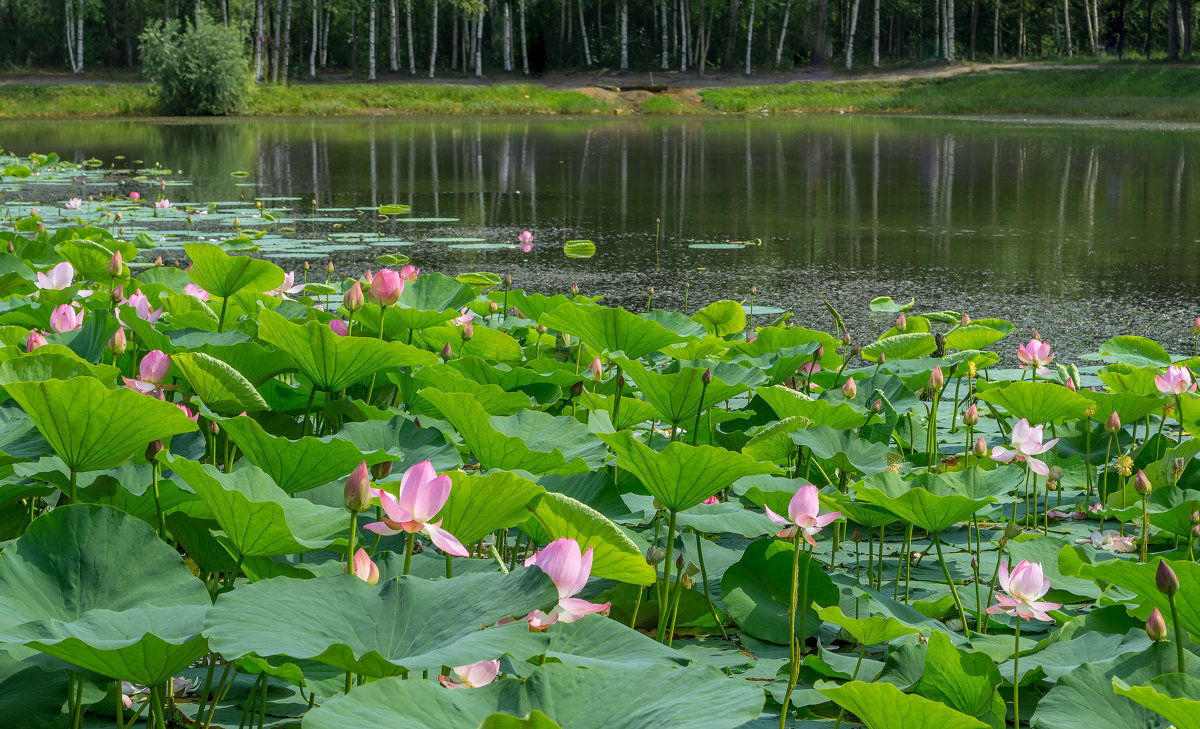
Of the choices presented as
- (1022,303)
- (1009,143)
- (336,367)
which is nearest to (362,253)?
(1022,303)

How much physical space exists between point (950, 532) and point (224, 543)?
5.41ft

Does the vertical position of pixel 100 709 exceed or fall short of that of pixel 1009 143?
it falls short

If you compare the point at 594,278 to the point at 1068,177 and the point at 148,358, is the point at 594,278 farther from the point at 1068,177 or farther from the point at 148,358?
the point at 1068,177

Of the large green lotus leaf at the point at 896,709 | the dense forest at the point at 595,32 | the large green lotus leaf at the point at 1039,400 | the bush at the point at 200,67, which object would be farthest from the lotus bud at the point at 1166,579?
the dense forest at the point at 595,32

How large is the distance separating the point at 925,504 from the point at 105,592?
3.54 feet

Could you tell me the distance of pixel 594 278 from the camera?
5820 millimetres

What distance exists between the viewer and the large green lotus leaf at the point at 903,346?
8.85 ft

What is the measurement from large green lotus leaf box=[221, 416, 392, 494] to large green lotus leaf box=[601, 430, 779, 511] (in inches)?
12.5

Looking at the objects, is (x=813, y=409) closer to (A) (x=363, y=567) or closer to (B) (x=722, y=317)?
(B) (x=722, y=317)

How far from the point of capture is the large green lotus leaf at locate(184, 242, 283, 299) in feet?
7.30

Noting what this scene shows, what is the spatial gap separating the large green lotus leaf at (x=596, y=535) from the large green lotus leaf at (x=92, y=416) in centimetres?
42

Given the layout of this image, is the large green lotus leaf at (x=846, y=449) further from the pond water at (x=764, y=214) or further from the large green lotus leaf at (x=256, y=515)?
the pond water at (x=764, y=214)

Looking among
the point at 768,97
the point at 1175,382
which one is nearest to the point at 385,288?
the point at 1175,382

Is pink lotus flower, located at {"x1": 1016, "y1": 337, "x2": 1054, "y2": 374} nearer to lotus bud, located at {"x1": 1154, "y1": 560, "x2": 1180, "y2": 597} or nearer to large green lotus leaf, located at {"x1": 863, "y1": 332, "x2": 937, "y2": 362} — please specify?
large green lotus leaf, located at {"x1": 863, "y1": 332, "x2": 937, "y2": 362}
